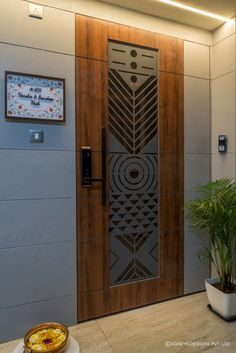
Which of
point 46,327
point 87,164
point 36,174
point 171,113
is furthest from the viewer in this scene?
point 171,113

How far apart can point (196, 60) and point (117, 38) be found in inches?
33.7

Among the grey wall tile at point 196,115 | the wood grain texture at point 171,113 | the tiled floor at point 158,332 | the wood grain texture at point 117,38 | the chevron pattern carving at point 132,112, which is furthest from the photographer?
the grey wall tile at point 196,115

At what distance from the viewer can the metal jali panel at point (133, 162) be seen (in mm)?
2180

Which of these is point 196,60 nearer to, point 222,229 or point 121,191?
point 121,191

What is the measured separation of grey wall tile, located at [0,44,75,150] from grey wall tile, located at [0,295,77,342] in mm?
1219

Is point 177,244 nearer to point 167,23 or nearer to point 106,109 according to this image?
point 106,109

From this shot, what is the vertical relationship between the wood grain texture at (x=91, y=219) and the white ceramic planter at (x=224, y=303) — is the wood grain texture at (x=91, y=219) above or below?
above

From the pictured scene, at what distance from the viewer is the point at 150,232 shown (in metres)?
2.35

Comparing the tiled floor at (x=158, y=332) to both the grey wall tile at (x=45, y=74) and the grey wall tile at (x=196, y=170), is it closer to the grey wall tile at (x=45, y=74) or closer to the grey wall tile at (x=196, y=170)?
the grey wall tile at (x=196, y=170)

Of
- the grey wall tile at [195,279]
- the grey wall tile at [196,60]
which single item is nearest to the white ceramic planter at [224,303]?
the grey wall tile at [195,279]

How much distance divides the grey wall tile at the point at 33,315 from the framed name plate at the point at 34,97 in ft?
4.70

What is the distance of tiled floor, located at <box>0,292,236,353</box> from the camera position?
5.82 ft

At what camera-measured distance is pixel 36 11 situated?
186cm

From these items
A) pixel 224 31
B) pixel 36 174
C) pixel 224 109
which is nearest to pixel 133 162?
pixel 36 174
